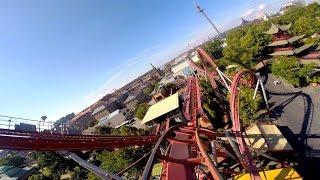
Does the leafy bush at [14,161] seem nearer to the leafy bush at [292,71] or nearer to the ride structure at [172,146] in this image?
the ride structure at [172,146]

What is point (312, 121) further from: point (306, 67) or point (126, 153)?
point (126, 153)

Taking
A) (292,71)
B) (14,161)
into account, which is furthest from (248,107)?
(14,161)

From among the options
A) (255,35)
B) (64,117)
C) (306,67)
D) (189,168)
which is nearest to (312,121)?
(306,67)

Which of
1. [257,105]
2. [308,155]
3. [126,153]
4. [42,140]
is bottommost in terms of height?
[308,155]

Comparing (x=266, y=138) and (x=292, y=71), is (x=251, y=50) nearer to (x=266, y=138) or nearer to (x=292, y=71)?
(x=292, y=71)

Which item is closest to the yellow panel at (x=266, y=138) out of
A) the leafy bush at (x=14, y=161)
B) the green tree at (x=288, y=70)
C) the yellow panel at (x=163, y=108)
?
the yellow panel at (x=163, y=108)

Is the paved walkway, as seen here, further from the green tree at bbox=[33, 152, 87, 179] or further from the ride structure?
the green tree at bbox=[33, 152, 87, 179]
